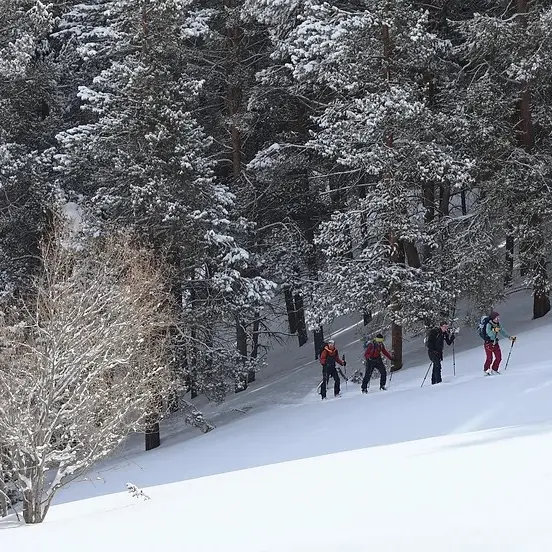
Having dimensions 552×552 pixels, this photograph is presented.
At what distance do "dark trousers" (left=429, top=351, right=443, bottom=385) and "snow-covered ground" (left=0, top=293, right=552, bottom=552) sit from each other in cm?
28

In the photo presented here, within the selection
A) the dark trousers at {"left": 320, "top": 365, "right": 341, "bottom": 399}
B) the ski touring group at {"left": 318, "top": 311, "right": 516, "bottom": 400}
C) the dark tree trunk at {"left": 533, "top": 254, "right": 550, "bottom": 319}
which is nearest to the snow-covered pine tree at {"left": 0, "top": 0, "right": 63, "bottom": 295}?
the dark trousers at {"left": 320, "top": 365, "right": 341, "bottom": 399}

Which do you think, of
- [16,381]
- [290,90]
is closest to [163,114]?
[290,90]

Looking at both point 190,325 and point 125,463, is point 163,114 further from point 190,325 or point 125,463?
point 125,463

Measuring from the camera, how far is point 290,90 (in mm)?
20953

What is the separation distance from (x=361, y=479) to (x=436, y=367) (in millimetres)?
8352

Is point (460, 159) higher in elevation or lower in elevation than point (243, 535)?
higher

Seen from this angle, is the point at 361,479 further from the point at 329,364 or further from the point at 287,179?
the point at 287,179

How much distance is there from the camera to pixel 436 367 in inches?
642

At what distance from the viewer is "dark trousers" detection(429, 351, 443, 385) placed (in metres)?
16.2

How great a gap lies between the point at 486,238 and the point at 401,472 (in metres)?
11.6

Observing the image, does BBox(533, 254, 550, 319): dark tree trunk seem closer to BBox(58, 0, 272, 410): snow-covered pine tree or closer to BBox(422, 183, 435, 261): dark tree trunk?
BBox(422, 183, 435, 261): dark tree trunk

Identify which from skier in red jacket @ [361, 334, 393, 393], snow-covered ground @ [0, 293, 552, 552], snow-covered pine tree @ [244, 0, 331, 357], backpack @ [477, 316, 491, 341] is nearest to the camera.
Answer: snow-covered ground @ [0, 293, 552, 552]

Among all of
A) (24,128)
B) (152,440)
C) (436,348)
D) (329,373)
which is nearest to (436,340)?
(436,348)

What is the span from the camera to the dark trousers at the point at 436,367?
16.2 meters
